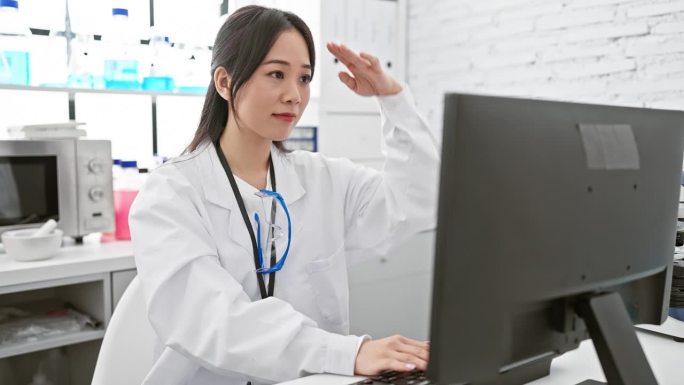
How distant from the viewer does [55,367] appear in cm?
213

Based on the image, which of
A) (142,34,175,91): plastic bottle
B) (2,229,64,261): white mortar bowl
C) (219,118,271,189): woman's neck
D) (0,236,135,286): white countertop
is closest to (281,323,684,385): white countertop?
(219,118,271,189): woman's neck

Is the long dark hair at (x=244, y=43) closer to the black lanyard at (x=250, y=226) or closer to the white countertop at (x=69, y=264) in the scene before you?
the black lanyard at (x=250, y=226)

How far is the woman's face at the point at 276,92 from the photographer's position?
1.26m

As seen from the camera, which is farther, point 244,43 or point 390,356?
point 244,43

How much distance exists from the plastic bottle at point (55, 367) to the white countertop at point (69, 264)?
40 centimetres

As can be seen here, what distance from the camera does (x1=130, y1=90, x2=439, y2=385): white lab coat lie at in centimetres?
99

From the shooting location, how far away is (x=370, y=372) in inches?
36.9

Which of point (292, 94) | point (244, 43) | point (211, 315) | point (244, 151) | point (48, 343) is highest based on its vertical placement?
point (244, 43)

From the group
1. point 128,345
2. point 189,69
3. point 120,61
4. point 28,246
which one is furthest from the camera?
point 189,69

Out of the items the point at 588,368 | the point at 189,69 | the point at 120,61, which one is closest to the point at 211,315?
the point at 588,368

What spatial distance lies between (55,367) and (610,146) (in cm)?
208

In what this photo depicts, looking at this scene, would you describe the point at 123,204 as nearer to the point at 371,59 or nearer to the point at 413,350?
the point at 371,59

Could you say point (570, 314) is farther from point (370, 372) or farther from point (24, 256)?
point (24, 256)

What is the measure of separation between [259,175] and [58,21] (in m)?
1.60
